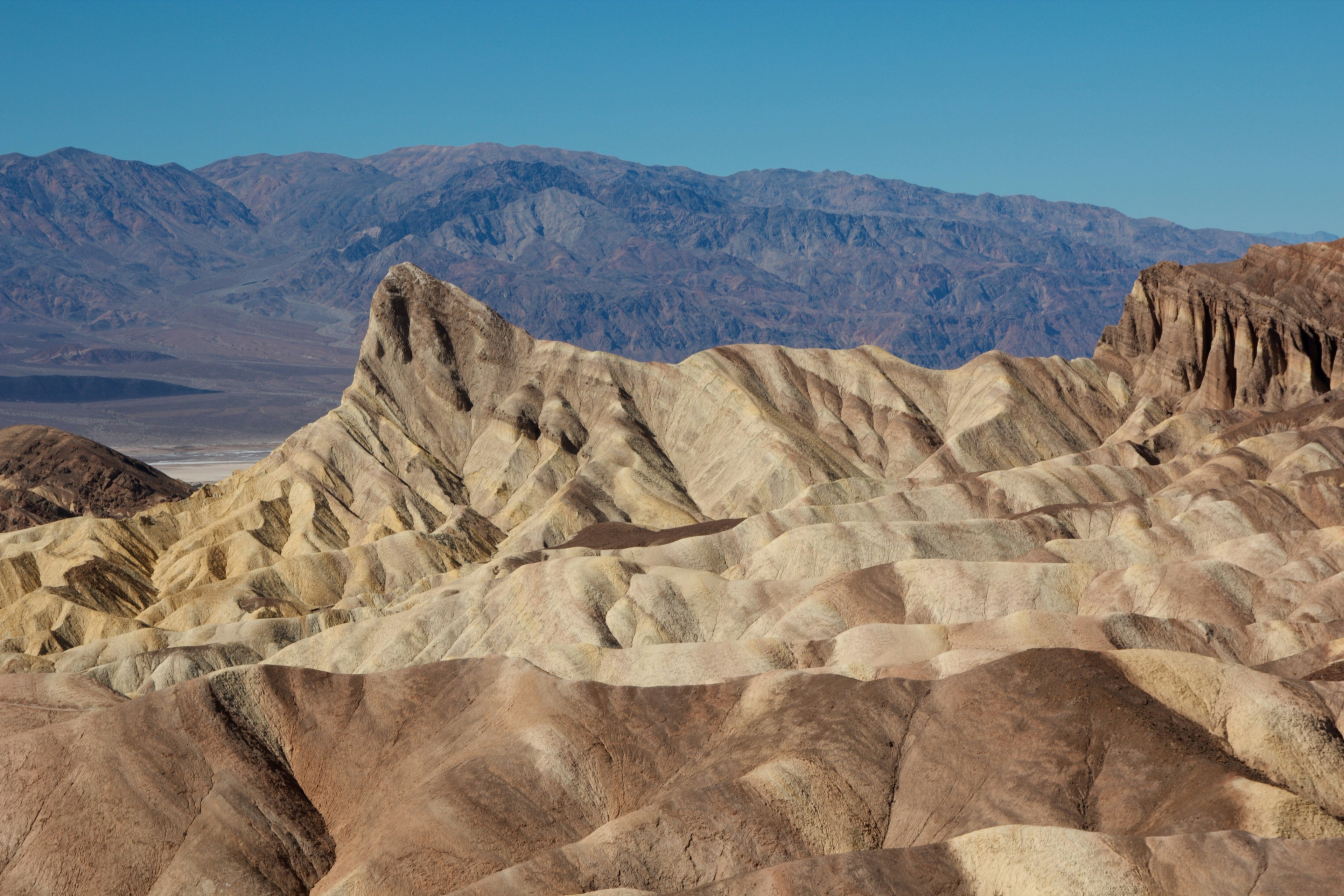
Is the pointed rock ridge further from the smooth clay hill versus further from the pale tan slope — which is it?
the pale tan slope

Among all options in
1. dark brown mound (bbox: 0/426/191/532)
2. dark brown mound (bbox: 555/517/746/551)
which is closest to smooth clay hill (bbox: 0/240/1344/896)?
dark brown mound (bbox: 555/517/746/551)

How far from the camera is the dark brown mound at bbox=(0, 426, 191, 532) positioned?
13712 cm

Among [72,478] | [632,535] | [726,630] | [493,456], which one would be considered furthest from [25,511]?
[726,630]

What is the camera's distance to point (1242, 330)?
365 feet

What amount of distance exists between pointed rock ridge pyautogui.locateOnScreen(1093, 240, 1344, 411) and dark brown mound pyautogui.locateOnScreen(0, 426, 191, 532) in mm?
99416

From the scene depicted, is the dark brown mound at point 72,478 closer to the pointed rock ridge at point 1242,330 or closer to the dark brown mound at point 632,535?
the dark brown mound at point 632,535

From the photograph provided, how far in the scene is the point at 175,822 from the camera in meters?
42.8

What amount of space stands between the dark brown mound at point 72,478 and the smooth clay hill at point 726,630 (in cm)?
2949

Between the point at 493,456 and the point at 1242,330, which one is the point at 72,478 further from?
the point at 1242,330

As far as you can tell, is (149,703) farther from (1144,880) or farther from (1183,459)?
(1183,459)

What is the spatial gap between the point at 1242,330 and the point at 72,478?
4681 inches

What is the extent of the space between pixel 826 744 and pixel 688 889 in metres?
10.6

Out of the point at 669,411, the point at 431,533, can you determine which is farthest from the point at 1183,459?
the point at 431,533

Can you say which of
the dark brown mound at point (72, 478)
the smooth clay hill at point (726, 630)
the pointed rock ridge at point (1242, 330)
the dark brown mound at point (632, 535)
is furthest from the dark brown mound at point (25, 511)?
the pointed rock ridge at point (1242, 330)
